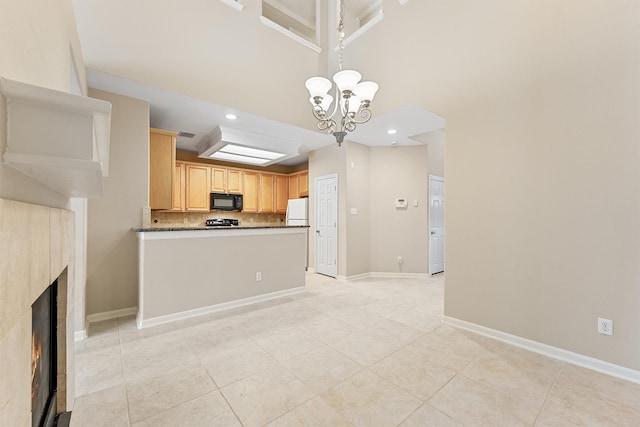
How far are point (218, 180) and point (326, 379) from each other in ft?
16.7

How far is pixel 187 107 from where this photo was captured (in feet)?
11.3

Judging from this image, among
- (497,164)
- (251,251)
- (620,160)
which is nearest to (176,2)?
(251,251)

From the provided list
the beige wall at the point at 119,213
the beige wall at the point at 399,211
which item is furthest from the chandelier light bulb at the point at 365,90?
the beige wall at the point at 399,211

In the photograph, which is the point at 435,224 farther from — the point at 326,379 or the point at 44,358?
the point at 44,358

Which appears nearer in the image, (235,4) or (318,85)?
(318,85)

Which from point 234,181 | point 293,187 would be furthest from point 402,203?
point 234,181

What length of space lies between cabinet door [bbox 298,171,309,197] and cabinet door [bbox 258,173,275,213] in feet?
2.51

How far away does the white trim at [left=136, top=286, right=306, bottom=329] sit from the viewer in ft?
9.48

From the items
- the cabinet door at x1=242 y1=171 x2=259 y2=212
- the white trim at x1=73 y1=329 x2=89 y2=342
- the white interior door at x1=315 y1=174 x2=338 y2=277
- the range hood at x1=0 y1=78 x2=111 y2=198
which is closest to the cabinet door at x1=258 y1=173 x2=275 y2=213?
the cabinet door at x1=242 y1=171 x2=259 y2=212

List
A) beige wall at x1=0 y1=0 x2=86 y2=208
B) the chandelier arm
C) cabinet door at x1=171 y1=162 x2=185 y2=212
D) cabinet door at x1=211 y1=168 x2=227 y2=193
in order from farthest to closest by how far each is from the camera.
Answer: cabinet door at x1=211 y1=168 x2=227 y2=193, cabinet door at x1=171 y1=162 x2=185 y2=212, the chandelier arm, beige wall at x1=0 y1=0 x2=86 y2=208

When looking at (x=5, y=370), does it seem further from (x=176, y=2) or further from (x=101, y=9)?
(x=176, y=2)

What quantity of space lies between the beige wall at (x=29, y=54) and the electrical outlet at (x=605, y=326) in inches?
136

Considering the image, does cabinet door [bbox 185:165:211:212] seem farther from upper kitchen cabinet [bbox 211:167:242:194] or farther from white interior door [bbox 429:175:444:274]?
white interior door [bbox 429:175:444:274]

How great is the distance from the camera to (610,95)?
2.10 metres
